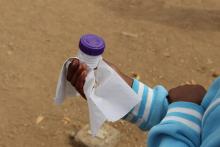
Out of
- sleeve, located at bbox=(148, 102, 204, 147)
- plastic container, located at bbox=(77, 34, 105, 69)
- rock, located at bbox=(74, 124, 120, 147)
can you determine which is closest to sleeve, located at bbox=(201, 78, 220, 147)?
sleeve, located at bbox=(148, 102, 204, 147)

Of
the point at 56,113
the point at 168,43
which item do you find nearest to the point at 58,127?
the point at 56,113

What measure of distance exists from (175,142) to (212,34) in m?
2.68

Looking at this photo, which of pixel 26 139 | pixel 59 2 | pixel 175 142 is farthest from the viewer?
pixel 59 2

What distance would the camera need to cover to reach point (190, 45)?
11.8 ft

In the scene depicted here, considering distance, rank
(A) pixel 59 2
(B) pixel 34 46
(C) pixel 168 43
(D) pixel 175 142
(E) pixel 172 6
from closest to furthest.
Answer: (D) pixel 175 142
(B) pixel 34 46
(C) pixel 168 43
(A) pixel 59 2
(E) pixel 172 6

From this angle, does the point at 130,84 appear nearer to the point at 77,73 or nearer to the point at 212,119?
the point at 77,73

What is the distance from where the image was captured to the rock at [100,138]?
254cm

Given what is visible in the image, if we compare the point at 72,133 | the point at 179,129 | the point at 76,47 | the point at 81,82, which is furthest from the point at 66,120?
the point at 179,129

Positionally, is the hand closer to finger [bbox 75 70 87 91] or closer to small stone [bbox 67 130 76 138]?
finger [bbox 75 70 87 91]

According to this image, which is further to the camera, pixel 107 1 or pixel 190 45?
pixel 107 1

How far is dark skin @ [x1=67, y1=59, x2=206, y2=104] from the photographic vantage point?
1.29 m

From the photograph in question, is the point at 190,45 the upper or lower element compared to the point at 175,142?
lower

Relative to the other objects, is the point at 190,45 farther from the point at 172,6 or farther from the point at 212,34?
the point at 172,6

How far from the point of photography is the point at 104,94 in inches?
52.6
